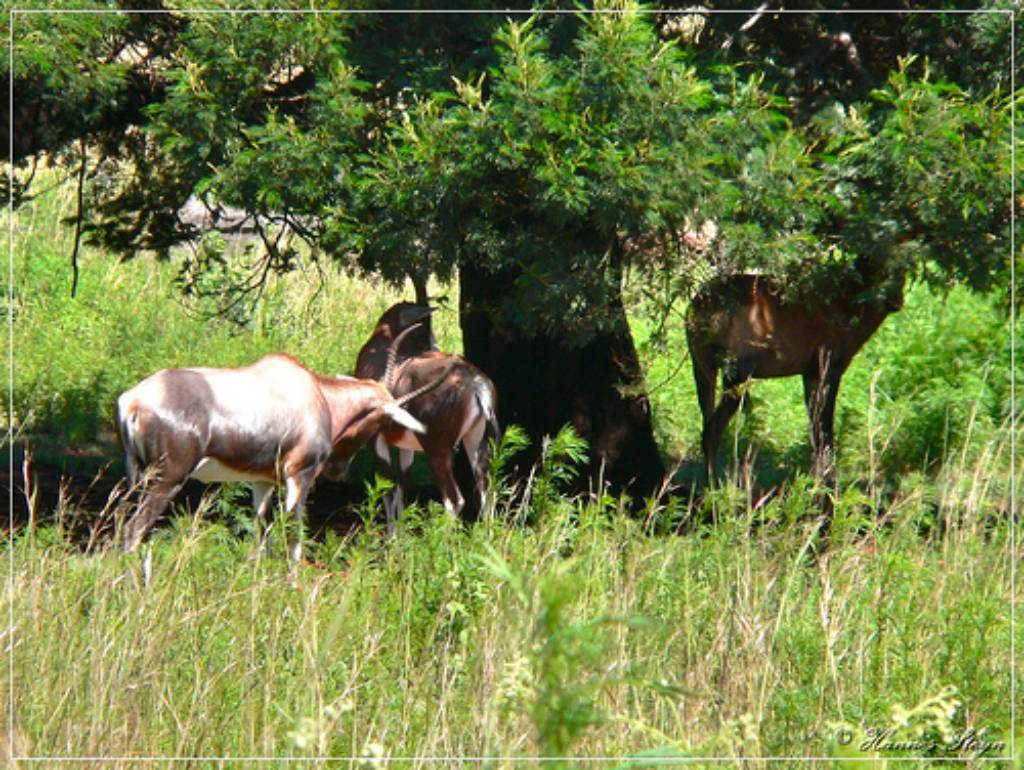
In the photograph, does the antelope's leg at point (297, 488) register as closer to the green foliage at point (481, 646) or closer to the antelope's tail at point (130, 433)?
the antelope's tail at point (130, 433)

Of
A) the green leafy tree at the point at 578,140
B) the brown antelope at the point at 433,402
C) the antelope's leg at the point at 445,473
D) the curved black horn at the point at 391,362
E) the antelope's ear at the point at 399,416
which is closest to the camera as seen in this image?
the green leafy tree at the point at 578,140

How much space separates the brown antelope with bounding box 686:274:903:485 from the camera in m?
9.49

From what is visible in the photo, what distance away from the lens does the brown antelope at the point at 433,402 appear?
960 cm

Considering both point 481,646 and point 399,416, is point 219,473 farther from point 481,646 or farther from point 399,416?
point 481,646

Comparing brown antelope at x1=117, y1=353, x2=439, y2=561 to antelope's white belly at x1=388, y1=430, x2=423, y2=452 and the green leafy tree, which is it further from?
the green leafy tree

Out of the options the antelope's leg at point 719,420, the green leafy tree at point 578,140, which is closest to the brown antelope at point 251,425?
the green leafy tree at point 578,140

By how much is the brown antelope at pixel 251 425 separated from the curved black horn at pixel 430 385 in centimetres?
2

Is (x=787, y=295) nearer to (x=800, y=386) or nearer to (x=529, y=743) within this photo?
(x=529, y=743)

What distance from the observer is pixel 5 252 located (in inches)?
697

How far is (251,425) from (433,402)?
1.69m

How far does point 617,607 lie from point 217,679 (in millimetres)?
1316

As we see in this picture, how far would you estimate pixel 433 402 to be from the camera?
969 centimetres

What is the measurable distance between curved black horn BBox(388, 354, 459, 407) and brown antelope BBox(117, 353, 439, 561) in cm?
2

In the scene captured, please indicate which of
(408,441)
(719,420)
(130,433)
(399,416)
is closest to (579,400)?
(719,420)
